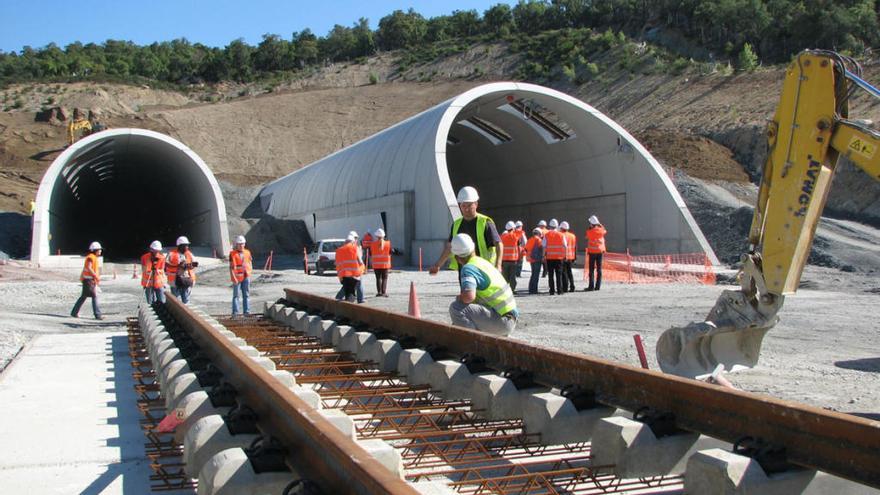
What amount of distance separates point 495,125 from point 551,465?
33.8 meters

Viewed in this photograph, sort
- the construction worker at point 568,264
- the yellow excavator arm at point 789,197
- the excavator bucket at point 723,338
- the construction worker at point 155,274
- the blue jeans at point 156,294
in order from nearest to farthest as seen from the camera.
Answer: the yellow excavator arm at point 789,197, the excavator bucket at point 723,338, the construction worker at point 155,274, the blue jeans at point 156,294, the construction worker at point 568,264

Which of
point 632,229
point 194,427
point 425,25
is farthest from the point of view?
point 425,25

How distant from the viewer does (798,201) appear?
635 cm

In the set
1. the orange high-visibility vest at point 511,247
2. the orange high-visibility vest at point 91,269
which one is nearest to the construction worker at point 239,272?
the orange high-visibility vest at point 91,269

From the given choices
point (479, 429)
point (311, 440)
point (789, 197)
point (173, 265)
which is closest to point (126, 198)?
point (173, 265)

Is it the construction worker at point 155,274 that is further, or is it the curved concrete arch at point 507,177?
the curved concrete arch at point 507,177

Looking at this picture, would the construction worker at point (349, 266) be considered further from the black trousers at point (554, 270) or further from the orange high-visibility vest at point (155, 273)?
the black trousers at point (554, 270)

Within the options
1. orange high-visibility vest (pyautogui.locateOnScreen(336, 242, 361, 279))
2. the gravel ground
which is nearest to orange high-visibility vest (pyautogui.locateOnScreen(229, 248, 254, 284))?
orange high-visibility vest (pyautogui.locateOnScreen(336, 242, 361, 279))

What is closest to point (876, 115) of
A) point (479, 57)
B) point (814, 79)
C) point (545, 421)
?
point (814, 79)

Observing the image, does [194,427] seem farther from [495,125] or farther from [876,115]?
[876,115]

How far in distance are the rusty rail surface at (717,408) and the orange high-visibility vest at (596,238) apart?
1295 centimetres

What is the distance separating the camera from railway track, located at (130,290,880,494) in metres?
3.33

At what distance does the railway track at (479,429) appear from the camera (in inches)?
131

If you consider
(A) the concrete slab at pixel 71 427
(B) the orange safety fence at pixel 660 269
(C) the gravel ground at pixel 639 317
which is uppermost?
(B) the orange safety fence at pixel 660 269
